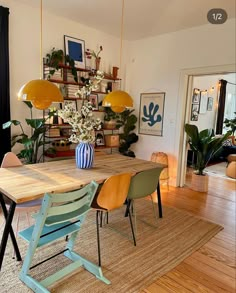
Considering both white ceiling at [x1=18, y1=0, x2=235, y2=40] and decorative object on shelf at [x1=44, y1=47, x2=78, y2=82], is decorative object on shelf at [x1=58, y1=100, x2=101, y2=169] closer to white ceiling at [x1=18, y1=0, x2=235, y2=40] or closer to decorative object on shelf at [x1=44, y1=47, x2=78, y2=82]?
decorative object on shelf at [x1=44, y1=47, x2=78, y2=82]

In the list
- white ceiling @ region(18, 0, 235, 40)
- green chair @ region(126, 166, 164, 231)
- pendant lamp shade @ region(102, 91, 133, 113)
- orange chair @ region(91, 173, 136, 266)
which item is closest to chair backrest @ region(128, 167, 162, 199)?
green chair @ region(126, 166, 164, 231)

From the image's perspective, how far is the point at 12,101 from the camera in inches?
143

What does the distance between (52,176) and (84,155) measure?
1.53 feet

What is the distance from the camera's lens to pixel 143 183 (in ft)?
8.32

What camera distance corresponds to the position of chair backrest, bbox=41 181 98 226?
161 centimetres

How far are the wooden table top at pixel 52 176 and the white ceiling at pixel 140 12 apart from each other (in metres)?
2.37

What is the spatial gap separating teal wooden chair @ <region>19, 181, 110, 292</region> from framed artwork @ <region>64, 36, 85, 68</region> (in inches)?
118

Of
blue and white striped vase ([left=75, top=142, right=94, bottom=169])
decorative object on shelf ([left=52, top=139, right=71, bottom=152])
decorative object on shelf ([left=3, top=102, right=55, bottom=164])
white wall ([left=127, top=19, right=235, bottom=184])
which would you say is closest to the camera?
blue and white striped vase ([left=75, top=142, right=94, bottom=169])

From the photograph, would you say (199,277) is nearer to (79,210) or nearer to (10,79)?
(79,210)

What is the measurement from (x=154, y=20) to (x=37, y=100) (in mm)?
2962

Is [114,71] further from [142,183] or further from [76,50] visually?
[142,183]

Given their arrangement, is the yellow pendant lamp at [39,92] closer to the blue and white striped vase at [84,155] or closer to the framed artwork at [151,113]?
the blue and white striped vase at [84,155]

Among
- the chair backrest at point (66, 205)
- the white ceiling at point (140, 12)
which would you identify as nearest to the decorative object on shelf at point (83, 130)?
the chair backrest at point (66, 205)

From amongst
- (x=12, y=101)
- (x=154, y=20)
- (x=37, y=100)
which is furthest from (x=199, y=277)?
(x=154, y=20)
